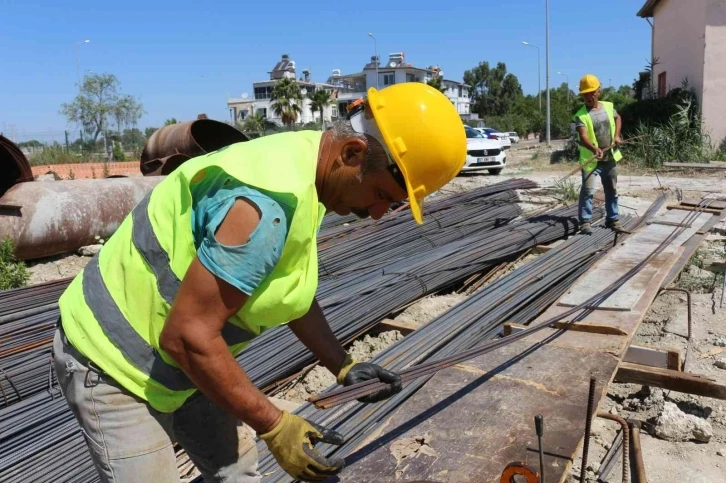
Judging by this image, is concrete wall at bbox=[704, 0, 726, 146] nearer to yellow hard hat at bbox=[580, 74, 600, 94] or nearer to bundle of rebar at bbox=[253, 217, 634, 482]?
yellow hard hat at bbox=[580, 74, 600, 94]

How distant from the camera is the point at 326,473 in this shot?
1665 millimetres

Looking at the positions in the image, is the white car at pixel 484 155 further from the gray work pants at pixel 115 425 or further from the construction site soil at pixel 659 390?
the gray work pants at pixel 115 425

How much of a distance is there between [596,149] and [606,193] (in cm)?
54

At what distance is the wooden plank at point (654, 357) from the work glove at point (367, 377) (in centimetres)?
182

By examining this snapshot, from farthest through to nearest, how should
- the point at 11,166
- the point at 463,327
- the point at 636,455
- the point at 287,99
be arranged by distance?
the point at 287,99 < the point at 11,166 < the point at 463,327 < the point at 636,455

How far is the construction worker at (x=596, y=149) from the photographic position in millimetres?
7336

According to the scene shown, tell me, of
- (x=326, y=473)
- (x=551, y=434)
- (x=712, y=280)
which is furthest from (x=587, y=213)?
(x=326, y=473)

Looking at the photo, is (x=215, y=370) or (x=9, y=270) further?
(x=9, y=270)

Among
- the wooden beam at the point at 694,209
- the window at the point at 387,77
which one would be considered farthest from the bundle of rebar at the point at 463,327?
the window at the point at 387,77

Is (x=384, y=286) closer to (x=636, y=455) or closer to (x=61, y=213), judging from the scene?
(x=636, y=455)

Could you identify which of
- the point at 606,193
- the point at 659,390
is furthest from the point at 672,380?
the point at 606,193

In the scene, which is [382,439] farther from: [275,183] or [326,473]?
[275,183]

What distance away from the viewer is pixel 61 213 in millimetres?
7270

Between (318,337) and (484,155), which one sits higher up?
(318,337)
